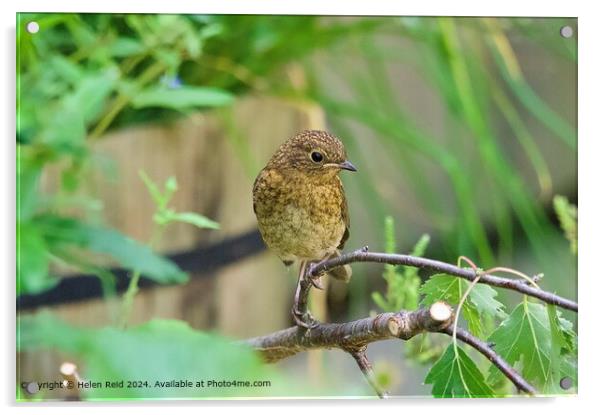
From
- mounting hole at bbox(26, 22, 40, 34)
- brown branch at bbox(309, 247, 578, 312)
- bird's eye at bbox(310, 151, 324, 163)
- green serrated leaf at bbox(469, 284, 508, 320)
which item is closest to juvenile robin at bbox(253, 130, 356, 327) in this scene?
bird's eye at bbox(310, 151, 324, 163)

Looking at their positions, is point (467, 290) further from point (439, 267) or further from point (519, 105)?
point (519, 105)

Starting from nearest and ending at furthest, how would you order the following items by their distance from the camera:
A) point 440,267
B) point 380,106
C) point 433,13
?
point 440,267, point 433,13, point 380,106

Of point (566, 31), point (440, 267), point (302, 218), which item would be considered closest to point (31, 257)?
point (302, 218)

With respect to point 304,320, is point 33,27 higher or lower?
higher

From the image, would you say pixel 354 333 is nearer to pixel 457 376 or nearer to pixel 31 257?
pixel 457 376

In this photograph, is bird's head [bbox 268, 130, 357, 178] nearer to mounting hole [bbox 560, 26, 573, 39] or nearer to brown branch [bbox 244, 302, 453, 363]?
brown branch [bbox 244, 302, 453, 363]

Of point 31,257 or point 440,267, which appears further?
point 31,257

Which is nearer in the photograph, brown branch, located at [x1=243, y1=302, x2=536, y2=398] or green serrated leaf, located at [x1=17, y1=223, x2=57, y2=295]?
brown branch, located at [x1=243, y1=302, x2=536, y2=398]
